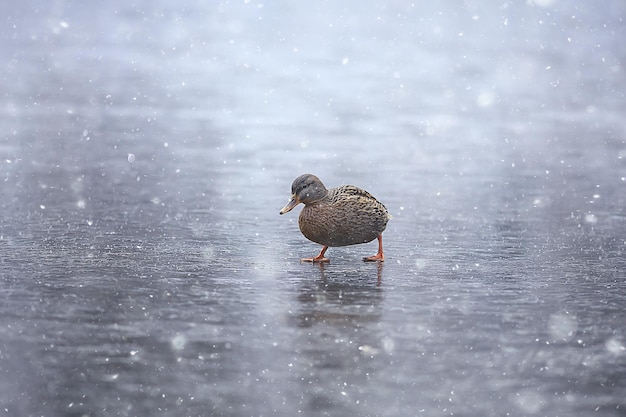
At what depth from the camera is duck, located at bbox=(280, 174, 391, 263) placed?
22.7ft

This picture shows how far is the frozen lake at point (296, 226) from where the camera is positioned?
4676 millimetres

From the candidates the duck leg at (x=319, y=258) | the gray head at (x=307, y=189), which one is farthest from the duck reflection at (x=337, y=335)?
the gray head at (x=307, y=189)

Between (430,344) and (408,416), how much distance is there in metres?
0.96

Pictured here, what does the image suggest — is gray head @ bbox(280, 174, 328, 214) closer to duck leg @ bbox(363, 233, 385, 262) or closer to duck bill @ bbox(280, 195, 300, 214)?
duck bill @ bbox(280, 195, 300, 214)

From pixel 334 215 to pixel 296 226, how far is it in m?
1.58

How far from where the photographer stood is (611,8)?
22.7 metres

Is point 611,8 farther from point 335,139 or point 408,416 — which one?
point 408,416

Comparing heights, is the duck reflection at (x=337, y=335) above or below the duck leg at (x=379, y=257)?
above

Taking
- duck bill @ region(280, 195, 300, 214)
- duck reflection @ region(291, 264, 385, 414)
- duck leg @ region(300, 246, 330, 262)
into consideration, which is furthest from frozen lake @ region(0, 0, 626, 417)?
duck bill @ region(280, 195, 300, 214)

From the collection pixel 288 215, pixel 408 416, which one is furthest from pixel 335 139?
pixel 408 416

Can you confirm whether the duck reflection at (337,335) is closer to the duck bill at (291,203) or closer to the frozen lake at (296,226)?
the frozen lake at (296,226)

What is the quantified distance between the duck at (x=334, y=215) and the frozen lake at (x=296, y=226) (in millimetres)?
194

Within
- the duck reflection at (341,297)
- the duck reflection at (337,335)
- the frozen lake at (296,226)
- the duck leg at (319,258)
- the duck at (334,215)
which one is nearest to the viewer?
the duck reflection at (337,335)

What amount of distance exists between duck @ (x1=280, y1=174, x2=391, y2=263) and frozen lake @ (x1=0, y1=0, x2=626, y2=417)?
0.19 m
